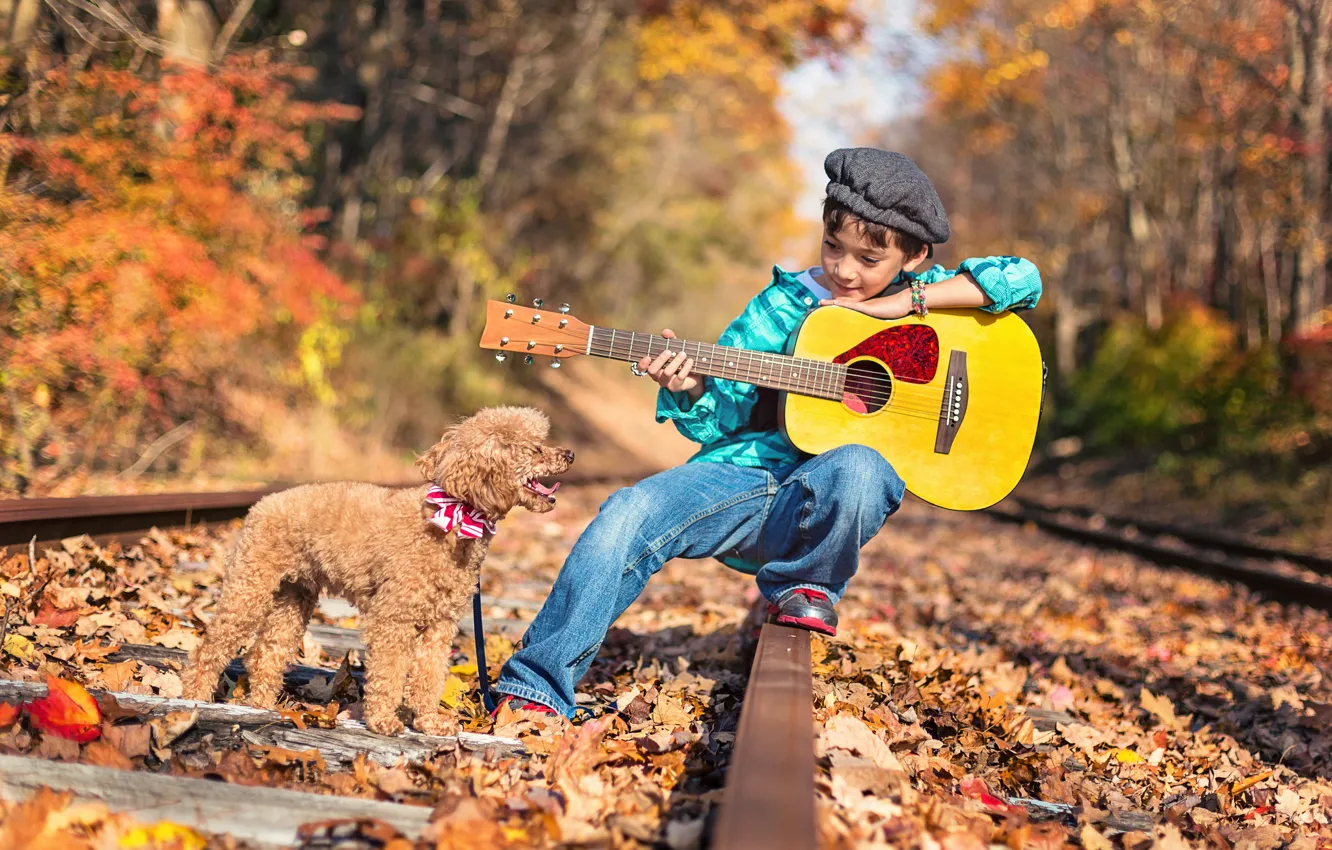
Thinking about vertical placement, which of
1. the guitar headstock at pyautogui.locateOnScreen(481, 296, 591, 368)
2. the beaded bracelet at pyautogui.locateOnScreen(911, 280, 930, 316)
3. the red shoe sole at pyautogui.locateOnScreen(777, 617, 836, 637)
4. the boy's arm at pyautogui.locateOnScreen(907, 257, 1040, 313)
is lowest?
the red shoe sole at pyautogui.locateOnScreen(777, 617, 836, 637)

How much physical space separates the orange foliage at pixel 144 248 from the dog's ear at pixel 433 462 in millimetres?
5987

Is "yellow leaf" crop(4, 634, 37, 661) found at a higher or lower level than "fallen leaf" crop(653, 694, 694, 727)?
lower

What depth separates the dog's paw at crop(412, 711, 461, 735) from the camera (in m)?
4.00

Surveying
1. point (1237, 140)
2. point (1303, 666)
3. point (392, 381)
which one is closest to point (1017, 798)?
point (1303, 666)

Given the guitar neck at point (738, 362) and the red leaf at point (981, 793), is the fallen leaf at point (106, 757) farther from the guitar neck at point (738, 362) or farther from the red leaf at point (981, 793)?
the red leaf at point (981, 793)

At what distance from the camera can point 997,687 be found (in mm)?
5652

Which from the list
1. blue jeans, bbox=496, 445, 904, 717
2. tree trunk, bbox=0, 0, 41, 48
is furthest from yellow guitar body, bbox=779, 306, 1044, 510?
tree trunk, bbox=0, 0, 41, 48

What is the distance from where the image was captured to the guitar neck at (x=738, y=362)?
469 centimetres

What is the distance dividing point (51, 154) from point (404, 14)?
11.4m

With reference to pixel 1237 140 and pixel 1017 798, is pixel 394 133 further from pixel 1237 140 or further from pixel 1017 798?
pixel 1017 798

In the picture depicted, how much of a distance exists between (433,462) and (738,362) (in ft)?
4.39

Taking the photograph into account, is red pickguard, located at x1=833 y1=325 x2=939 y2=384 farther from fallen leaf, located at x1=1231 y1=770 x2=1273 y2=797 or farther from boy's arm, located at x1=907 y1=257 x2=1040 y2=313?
fallen leaf, located at x1=1231 y1=770 x2=1273 y2=797

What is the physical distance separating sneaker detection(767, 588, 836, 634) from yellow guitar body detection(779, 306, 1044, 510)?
653mm

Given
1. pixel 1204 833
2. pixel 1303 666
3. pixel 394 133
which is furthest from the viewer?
pixel 394 133
